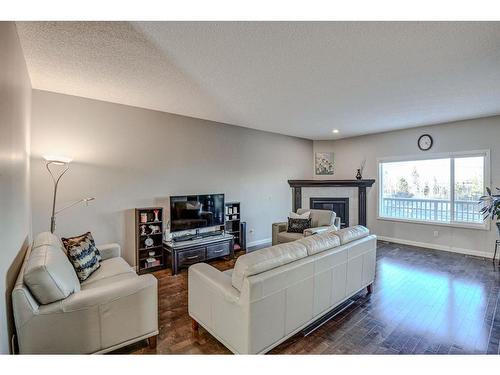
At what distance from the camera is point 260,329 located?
1803 mm

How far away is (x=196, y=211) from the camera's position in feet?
14.2

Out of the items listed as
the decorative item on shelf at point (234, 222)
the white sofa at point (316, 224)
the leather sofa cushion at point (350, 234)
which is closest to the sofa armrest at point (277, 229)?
the white sofa at point (316, 224)

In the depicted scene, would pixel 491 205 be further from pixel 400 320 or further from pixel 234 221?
pixel 234 221

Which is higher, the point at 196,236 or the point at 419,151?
the point at 419,151

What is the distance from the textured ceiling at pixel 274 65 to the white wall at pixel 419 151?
65cm

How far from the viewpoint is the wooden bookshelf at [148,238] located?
12.6ft

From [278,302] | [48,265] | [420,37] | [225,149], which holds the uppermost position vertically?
[420,37]

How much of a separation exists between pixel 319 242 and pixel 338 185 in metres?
4.33

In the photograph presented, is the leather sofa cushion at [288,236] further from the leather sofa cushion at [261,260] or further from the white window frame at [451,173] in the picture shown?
the white window frame at [451,173]

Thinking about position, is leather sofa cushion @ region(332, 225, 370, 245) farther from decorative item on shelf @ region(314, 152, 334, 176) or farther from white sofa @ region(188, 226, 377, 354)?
decorative item on shelf @ region(314, 152, 334, 176)

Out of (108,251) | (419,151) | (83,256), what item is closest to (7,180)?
(83,256)
